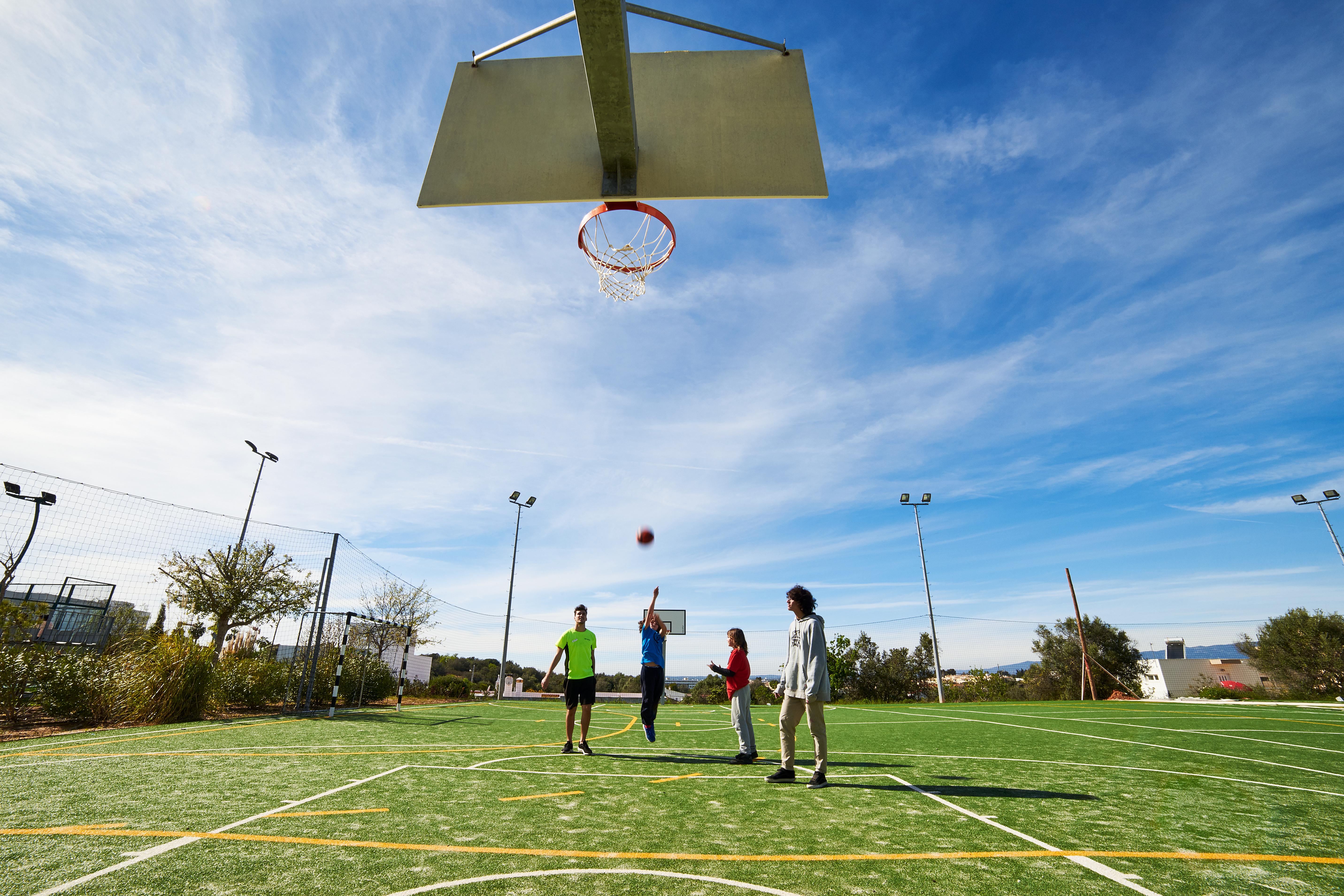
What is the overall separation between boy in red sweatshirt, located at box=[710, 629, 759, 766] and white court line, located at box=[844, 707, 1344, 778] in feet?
20.0

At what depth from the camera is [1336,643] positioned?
99.1 ft

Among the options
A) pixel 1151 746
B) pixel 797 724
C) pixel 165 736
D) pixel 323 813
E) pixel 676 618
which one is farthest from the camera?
pixel 676 618

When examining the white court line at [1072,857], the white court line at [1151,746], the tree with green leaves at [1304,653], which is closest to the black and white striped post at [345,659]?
the white court line at [1072,857]

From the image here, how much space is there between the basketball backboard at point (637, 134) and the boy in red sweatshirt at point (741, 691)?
5.36 metres

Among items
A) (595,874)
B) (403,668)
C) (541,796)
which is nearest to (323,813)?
(541,796)

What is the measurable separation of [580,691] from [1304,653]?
44.9 metres

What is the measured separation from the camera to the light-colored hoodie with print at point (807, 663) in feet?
18.2

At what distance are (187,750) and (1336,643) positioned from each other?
48681mm

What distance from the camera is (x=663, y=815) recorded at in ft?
14.3

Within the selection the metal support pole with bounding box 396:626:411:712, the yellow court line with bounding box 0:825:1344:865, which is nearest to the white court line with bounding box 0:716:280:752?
the metal support pole with bounding box 396:626:411:712

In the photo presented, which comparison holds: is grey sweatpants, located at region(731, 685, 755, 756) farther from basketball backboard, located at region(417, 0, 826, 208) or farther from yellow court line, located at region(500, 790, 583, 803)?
basketball backboard, located at region(417, 0, 826, 208)

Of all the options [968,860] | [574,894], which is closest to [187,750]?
[574,894]

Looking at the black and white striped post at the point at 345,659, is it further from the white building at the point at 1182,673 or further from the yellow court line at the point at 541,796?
the white building at the point at 1182,673

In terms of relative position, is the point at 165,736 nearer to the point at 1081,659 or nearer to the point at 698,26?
the point at 698,26
